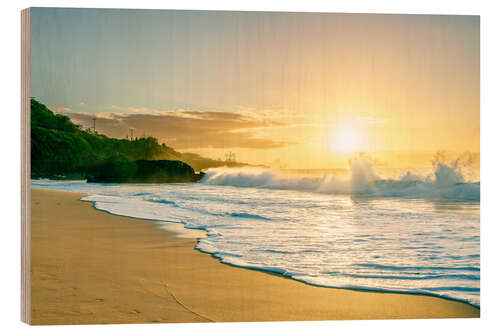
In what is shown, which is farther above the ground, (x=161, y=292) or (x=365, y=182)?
(x=365, y=182)

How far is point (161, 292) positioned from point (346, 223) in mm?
1541

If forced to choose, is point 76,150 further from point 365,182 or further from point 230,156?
point 365,182

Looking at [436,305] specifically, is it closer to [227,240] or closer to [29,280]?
[227,240]

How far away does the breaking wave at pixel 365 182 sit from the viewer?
12.0 ft

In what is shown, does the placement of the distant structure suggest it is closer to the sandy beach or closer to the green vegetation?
the green vegetation

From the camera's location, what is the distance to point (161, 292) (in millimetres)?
3227

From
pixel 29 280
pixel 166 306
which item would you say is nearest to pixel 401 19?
pixel 166 306

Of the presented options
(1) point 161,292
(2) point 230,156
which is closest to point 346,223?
(2) point 230,156

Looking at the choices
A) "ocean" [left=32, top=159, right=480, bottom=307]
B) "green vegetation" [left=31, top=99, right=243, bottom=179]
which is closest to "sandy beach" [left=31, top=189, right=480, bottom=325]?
"ocean" [left=32, top=159, right=480, bottom=307]

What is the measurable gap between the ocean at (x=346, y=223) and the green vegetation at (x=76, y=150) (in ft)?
0.37

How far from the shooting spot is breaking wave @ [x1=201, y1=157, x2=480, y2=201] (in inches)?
145

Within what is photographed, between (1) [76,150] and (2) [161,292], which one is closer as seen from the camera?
(2) [161,292]

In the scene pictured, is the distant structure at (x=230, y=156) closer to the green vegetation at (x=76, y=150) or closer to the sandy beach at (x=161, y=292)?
the green vegetation at (x=76, y=150)
